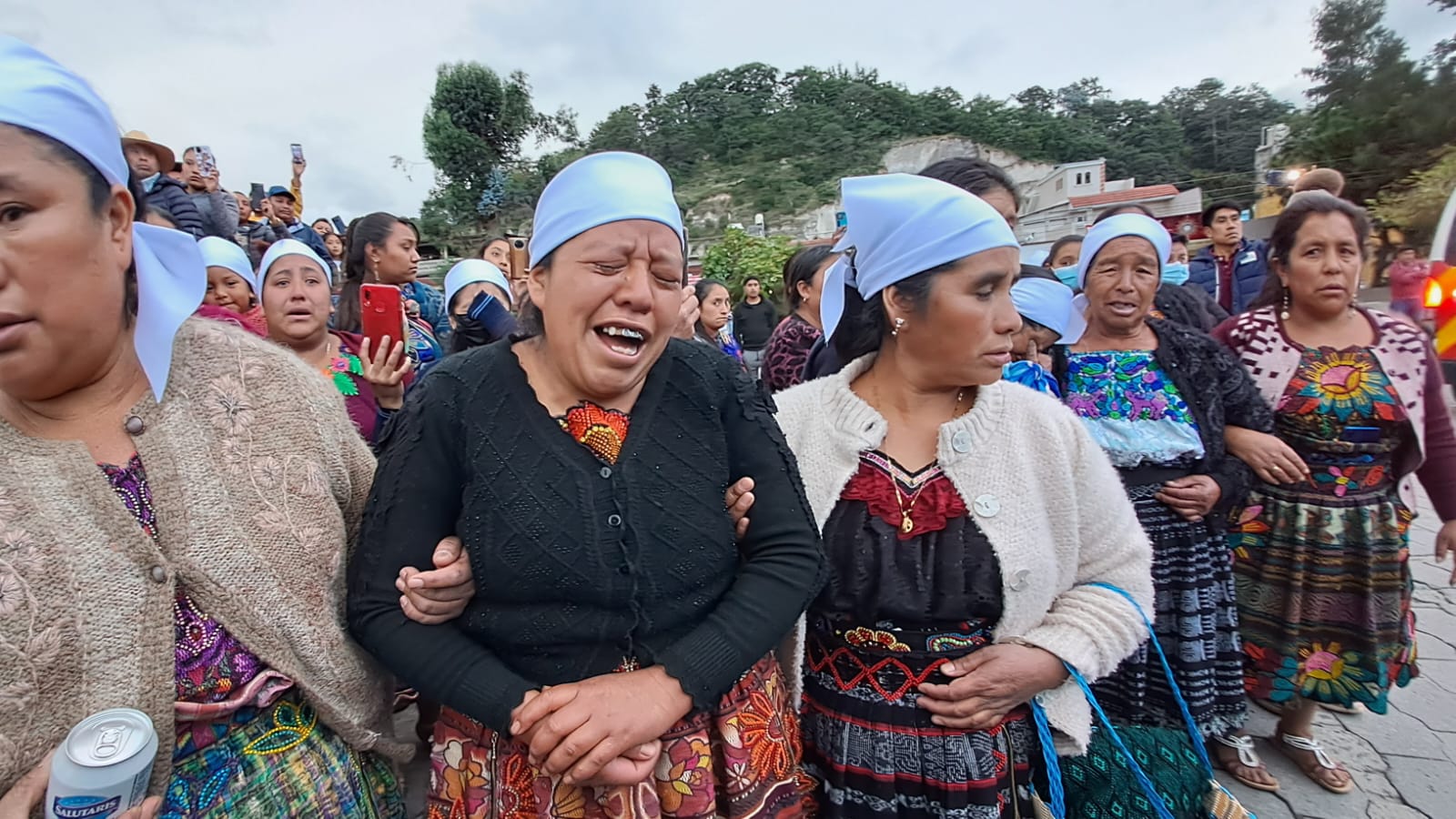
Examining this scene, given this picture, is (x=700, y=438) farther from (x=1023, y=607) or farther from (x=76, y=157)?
(x=76, y=157)

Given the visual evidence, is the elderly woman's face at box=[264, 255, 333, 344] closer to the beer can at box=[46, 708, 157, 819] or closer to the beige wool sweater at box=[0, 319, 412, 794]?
the beige wool sweater at box=[0, 319, 412, 794]

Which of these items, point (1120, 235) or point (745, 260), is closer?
point (1120, 235)

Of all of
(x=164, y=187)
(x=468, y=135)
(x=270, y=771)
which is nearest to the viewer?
(x=270, y=771)

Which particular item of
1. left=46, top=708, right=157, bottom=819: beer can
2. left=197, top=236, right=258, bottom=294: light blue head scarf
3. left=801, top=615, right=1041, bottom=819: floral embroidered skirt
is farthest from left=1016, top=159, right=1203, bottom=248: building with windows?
left=46, top=708, right=157, bottom=819: beer can

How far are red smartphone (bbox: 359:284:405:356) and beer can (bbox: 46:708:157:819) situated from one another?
6.57 ft

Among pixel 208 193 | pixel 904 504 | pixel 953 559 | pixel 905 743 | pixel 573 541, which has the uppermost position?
pixel 208 193

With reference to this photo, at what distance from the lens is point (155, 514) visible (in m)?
1.20

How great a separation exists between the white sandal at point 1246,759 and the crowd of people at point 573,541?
5.09ft

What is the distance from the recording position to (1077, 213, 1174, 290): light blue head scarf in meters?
2.73

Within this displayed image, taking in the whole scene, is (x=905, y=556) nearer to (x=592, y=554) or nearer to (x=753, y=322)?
(x=592, y=554)

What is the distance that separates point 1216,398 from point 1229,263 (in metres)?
4.08

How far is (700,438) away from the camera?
4.73 ft

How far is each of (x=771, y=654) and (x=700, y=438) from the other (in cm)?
58

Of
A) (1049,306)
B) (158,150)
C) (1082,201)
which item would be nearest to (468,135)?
(1082,201)
